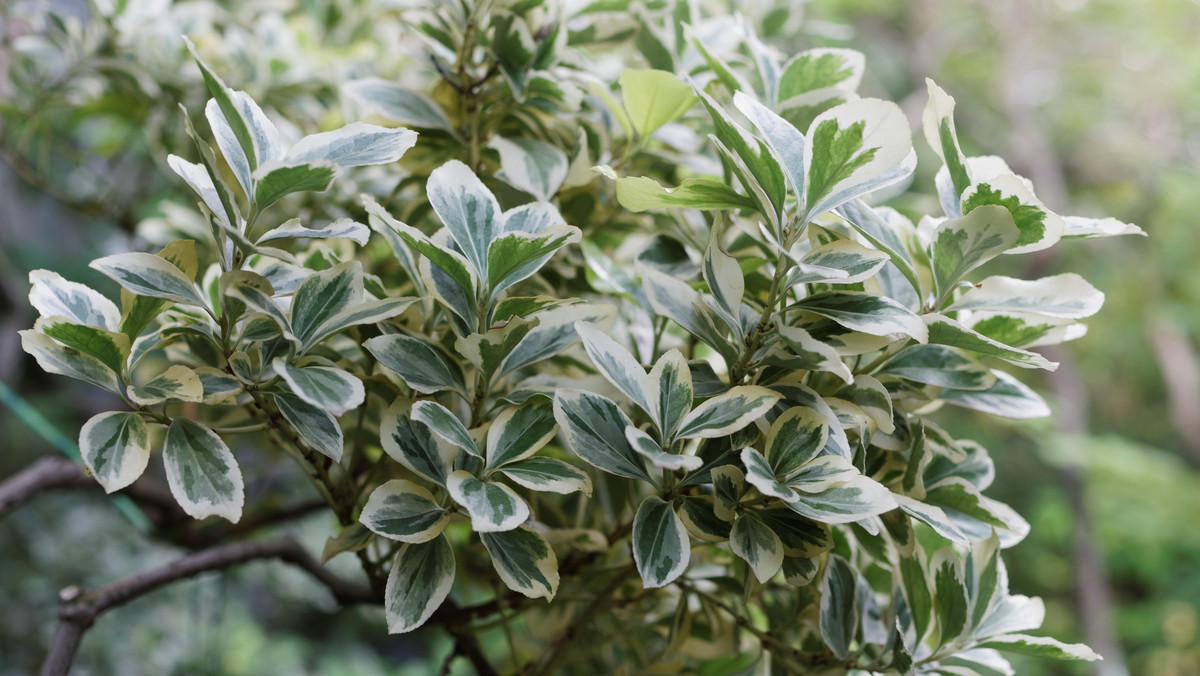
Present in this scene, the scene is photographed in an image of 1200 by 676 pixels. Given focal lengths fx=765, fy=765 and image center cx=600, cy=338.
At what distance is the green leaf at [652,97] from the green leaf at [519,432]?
0.53 feet

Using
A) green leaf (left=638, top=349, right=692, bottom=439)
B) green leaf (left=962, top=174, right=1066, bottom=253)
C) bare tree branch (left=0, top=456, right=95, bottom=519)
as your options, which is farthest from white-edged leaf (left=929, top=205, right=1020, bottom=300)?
bare tree branch (left=0, top=456, right=95, bottom=519)

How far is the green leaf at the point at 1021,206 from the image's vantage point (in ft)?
0.88

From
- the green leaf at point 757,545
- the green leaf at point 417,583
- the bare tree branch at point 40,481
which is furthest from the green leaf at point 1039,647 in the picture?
the bare tree branch at point 40,481

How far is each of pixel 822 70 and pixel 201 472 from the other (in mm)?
320

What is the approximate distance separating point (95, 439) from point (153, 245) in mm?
468

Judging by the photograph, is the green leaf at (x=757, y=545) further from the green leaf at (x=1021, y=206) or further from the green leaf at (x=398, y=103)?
the green leaf at (x=398, y=103)

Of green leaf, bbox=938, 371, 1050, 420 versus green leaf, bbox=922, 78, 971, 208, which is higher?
green leaf, bbox=922, 78, 971, 208

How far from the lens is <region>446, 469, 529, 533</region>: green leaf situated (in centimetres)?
25

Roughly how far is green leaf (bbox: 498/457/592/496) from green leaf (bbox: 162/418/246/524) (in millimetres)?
93

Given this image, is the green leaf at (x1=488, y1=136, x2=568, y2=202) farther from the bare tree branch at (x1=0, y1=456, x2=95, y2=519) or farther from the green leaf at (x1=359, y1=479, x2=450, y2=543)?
the bare tree branch at (x1=0, y1=456, x2=95, y2=519)

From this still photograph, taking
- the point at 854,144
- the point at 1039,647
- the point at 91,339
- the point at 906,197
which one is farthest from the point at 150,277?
the point at 906,197

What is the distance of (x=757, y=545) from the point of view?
279 mm

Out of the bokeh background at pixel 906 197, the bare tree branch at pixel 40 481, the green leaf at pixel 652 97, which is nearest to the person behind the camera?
the green leaf at pixel 652 97

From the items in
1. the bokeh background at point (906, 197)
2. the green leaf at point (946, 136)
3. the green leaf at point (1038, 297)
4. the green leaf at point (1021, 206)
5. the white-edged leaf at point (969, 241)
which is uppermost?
the green leaf at point (946, 136)
